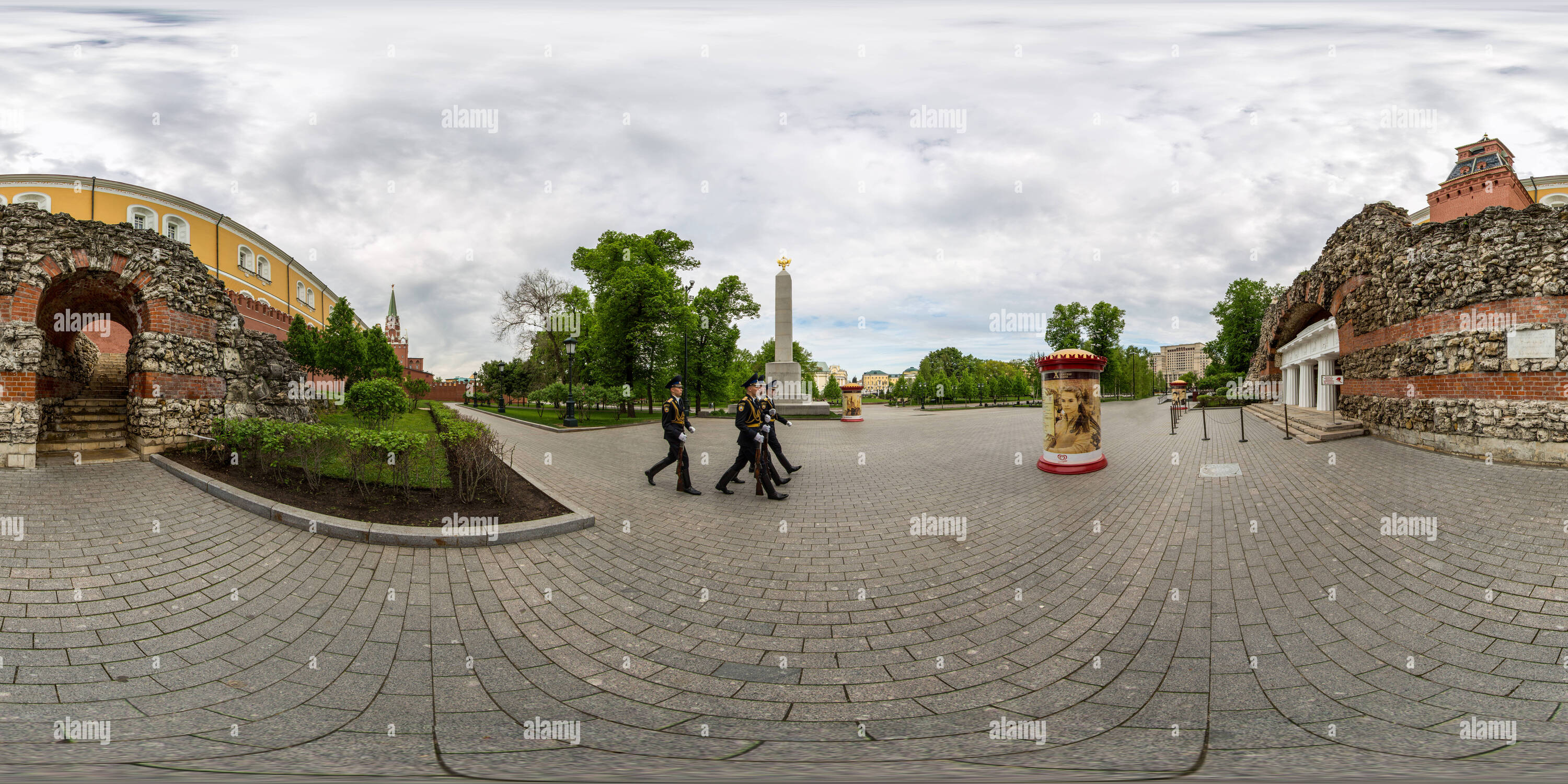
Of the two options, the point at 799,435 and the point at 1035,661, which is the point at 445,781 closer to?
the point at 1035,661

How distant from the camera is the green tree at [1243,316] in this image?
133ft

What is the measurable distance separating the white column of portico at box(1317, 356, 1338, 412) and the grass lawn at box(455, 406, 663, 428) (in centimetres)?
2470

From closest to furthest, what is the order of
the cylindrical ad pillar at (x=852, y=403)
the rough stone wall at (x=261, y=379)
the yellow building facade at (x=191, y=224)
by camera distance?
1. the rough stone wall at (x=261, y=379)
2. the cylindrical ad pillar at (x=852, y=403)
3. the yellow building facade at (x=191, y=224)

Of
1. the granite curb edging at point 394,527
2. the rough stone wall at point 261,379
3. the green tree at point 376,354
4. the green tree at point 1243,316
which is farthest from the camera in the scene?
the green tree at point 1243,316

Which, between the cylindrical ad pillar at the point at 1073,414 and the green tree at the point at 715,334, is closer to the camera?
the cylindrical ad pillar at the point at 1073,414

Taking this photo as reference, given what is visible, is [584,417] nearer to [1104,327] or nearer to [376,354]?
[376,354]

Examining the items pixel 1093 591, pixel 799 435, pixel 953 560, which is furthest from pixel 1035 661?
pixel 799 435

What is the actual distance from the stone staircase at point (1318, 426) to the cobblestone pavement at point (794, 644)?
8.58 meters

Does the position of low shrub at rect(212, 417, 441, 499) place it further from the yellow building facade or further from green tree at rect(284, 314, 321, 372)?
the yellow building facade

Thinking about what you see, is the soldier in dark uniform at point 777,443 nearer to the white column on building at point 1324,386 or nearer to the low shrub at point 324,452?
the low shrub at point 324,452

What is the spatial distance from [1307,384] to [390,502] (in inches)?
1271

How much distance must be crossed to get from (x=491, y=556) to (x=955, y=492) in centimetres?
591

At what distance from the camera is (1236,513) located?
6547 millimetres

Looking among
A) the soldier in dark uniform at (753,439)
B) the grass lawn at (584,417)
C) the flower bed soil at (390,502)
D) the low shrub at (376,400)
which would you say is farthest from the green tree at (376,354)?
the soldier in dark uniform at (753,439)
